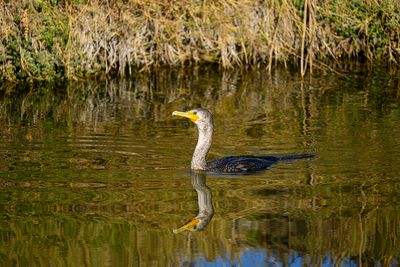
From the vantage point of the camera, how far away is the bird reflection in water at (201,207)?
10234 millimetres

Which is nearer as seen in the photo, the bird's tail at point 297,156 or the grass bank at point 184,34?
the bird's tail at point 297,156

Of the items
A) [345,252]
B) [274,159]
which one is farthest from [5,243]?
[274,159]

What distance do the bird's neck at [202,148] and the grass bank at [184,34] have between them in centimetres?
517

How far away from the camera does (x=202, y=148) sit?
1242 centimetres

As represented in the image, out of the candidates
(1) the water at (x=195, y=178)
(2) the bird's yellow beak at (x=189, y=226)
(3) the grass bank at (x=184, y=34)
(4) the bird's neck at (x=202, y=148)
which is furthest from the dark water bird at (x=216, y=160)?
(3) the grass bank at (x=184, y=34)

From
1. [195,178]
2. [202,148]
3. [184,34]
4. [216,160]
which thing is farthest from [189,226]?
[184,34]

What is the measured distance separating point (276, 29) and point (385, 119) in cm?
380

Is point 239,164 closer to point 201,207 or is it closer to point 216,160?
point 216,160

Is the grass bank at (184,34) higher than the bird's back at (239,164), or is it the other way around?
the grass bank at (184,34)

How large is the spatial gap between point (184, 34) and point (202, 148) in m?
6.14

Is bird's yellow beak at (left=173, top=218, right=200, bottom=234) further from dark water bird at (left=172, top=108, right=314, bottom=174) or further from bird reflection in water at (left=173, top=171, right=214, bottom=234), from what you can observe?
dark water bird at (left=172, top=108, right=314, bottom=174)

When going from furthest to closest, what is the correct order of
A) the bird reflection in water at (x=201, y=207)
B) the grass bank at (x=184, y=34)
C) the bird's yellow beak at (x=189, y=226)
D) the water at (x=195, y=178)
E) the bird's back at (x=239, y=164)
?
the grass bank at (x=184, y=34), the bird's back at (x=239, y=164), the bird reflection in water at (x=201, y=207), the bird's yellow beak at (x=189, y=226), the water at (x=195, y=178)

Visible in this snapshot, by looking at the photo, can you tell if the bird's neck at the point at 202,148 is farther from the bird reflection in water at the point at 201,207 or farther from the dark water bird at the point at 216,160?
the bird reflection in water at the point at 201,207

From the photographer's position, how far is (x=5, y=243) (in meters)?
9.82
